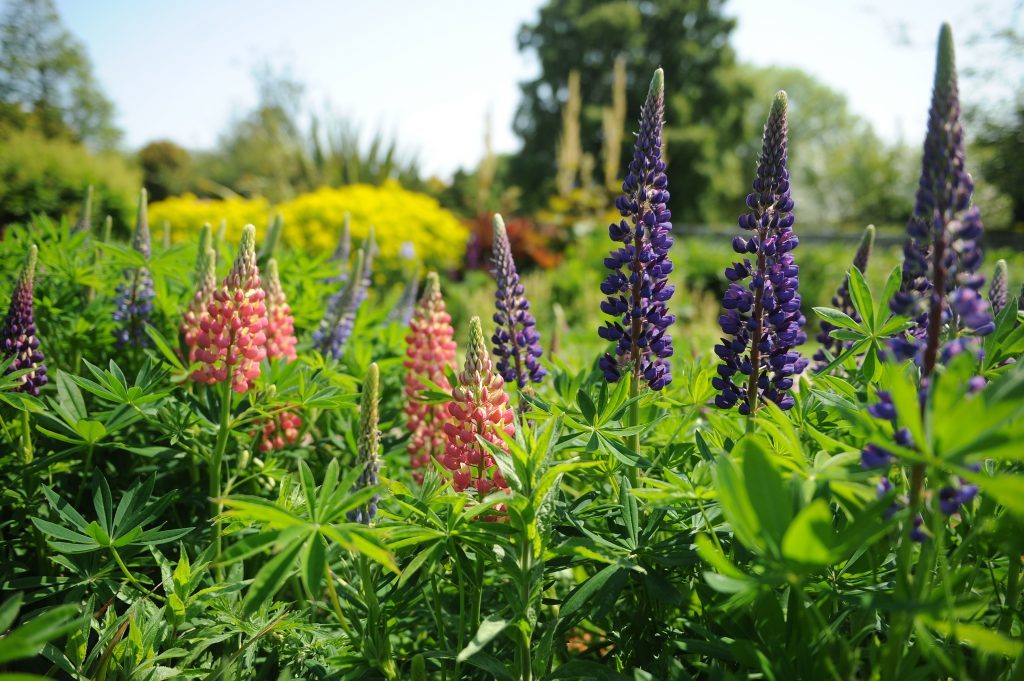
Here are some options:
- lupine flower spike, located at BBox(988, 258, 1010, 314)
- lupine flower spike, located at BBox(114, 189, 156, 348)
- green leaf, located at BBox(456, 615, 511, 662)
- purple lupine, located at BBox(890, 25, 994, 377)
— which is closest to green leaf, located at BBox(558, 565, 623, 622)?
green leaf, located at BBox(456, 615, 511, 662)

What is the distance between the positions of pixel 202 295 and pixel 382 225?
7145 millimetres

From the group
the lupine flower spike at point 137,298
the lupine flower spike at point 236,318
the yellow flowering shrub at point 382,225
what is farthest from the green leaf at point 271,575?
Answer: the yellow flowering shrub at point 382,225

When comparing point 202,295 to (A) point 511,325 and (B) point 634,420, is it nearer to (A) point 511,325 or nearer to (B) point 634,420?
(A) point 511,325

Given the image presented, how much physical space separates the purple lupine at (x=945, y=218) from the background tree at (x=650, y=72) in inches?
1253

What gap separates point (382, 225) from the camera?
8.89 metres

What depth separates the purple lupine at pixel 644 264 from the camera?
1620mm

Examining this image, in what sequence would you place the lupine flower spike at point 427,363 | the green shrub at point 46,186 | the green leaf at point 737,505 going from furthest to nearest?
the green shrub at point 46,186 → the lupine flower spike at point 427,363 → the green leaf at point 737,505

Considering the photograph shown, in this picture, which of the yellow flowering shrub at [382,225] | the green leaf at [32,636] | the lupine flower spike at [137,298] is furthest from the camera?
the yellow flowering shrub at [382,225]

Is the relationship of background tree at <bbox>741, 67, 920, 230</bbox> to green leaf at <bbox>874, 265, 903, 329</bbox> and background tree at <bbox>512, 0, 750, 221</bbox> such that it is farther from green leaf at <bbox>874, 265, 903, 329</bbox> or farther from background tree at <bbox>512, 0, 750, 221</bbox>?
green leaf at <bbox>874, 265, 903, 329</bbox>

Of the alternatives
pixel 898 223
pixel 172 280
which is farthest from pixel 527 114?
A: pixel 172 280

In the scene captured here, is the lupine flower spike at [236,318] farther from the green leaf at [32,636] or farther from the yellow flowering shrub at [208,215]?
the yellow flowering shrub at [208,215]

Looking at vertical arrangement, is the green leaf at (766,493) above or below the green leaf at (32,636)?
above

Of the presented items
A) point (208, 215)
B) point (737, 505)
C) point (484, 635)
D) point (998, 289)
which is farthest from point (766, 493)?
point (208, 215)

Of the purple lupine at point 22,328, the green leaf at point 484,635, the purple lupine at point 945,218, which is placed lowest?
the green leaf at point 484,635
